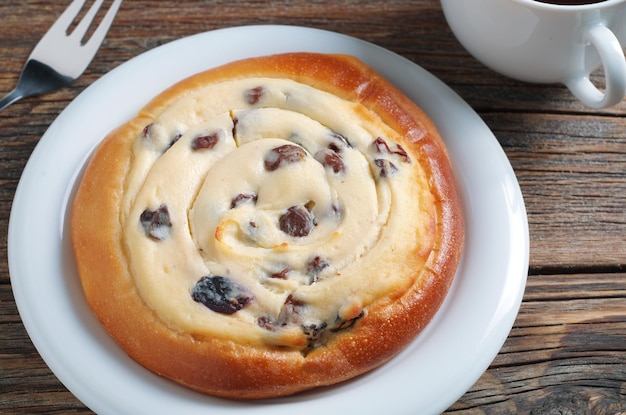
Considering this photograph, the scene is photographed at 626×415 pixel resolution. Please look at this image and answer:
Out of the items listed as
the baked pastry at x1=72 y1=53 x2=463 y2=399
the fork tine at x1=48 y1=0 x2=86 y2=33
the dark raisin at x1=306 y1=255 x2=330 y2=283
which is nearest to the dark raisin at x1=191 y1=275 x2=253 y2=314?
the baked pastry at x1=72 y1=53 x2=463 y2=399

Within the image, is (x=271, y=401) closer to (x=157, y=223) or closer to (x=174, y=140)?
(x=157, y=223)

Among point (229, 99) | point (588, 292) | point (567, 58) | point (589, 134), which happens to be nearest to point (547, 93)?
point (589, 134)

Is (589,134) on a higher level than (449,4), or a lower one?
lower

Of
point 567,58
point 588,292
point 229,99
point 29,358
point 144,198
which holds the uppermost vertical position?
point 567,58

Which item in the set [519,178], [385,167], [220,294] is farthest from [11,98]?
[519,178]

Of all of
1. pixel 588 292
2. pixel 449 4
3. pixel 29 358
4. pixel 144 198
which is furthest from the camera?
pixel 449 4

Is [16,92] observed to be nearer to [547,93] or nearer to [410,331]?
[410,331]

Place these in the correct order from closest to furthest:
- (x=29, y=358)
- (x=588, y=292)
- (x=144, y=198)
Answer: (x=144, y=198)
(x=29, y=358)
(x=588, y=292)
